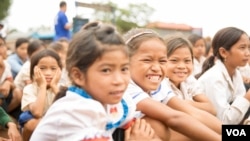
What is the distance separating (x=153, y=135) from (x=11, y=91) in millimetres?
2122

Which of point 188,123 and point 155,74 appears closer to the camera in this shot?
point 188,123

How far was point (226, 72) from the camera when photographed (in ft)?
10.00

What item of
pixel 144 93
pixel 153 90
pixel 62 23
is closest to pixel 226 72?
pixel 153 90

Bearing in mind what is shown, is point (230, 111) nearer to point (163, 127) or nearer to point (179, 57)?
point (179, 57)

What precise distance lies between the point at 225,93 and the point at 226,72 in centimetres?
18

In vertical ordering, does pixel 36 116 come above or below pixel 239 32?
below

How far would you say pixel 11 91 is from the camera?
354 cm

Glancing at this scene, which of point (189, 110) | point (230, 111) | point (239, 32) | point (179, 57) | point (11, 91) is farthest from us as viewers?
point (11, 91)

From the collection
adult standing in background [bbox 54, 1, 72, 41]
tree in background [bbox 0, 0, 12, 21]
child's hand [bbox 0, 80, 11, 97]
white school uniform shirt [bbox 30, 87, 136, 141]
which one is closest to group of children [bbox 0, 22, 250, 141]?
white school uniform shirt [bbox 30, 87, 136, 141]

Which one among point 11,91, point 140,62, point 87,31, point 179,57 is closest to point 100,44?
point 87,31

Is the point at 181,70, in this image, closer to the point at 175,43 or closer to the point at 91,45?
the point at 175,43

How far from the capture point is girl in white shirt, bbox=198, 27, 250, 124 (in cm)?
292

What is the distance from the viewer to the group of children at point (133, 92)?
58.1 inches

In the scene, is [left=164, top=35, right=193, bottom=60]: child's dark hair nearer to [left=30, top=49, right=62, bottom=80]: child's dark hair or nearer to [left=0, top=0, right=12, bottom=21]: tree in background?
[left=30, top=49, right=62, bottom=80]: child's dark hair
